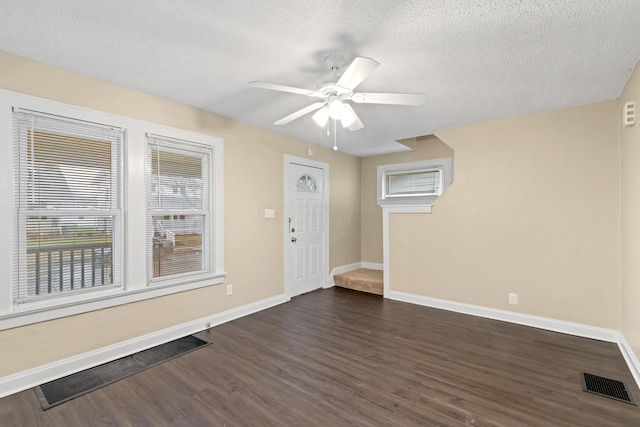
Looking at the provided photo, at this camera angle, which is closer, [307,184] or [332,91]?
[332,91]

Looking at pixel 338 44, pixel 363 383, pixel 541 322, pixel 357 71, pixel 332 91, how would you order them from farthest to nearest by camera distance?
pixel 541 322 < pixel 363 383 < pixel 332 91 < pixel 338 44 < pixel 357 71

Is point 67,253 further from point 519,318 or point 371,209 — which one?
point 371,209

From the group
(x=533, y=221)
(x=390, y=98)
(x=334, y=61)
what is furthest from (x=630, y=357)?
(x=334, y=61)

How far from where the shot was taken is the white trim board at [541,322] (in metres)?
2.67

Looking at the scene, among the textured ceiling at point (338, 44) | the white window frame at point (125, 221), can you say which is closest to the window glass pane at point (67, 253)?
the white window frame at point (125, 221)

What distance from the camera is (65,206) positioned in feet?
8.11

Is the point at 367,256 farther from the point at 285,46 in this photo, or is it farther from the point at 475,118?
the point at 285,46

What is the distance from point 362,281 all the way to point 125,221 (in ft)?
11.6

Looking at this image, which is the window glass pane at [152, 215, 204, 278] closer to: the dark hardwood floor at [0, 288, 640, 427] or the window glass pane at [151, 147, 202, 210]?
the window glass pane at [151, 147, 202, 210]

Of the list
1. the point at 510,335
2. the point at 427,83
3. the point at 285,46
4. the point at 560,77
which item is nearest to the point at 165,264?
the point at 285,46

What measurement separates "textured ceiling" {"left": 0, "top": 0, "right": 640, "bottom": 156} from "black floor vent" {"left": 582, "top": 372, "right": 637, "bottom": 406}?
8.09 ft

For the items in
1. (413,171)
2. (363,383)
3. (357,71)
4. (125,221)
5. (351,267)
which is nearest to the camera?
(357,71)

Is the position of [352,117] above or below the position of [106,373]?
above

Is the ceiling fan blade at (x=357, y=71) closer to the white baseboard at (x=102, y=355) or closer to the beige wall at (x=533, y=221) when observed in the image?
the beige wall at (x=533, y=221)
